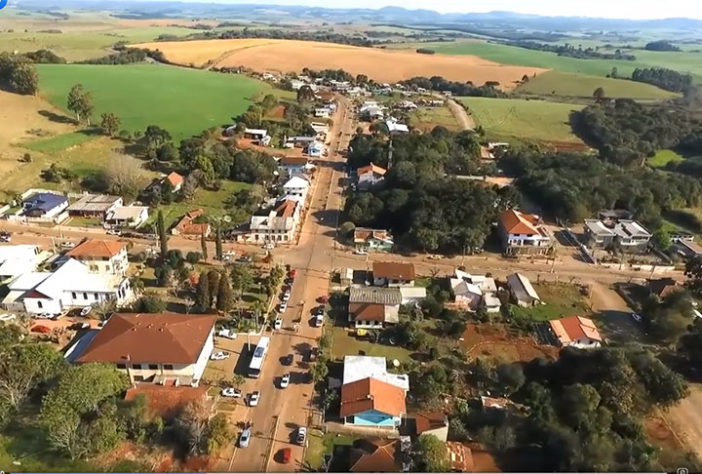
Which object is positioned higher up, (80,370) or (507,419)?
(80,370)

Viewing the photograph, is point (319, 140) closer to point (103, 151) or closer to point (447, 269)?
point (103, 151)

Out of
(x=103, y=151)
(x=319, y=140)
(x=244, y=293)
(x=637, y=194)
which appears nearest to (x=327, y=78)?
(x=319, y=140)

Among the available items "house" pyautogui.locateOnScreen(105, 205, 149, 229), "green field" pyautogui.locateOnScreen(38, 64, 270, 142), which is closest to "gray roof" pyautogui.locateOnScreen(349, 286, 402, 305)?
"house" pyautogui.locateOnScreen(105, 205, 149, 229)

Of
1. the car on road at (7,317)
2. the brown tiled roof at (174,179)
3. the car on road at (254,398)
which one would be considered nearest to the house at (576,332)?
the car on road at (254,398)

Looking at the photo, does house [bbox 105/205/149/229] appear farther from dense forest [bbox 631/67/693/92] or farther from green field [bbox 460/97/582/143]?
dense forest [bbox 631/67/693/92]

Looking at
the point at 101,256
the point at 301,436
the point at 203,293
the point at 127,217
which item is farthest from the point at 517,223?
the point at 127,217

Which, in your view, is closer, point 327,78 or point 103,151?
point 103,151
